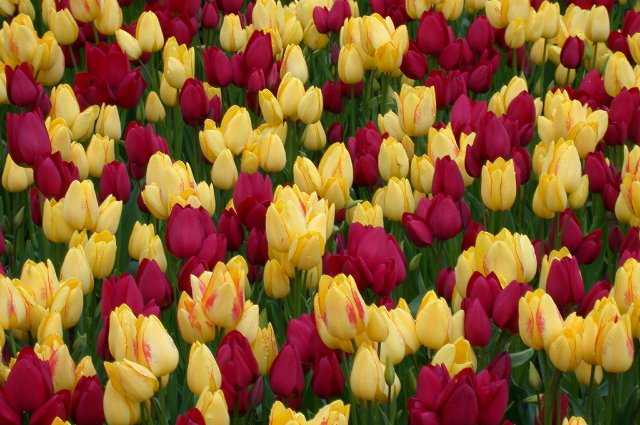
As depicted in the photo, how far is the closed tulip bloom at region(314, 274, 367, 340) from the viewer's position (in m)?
2.11

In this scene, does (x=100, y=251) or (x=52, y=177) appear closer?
(x=100, y=251)

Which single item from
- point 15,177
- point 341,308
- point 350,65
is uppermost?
point 341,308

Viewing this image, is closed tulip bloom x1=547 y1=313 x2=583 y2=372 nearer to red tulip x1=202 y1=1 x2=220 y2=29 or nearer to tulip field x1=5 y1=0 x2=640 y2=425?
tulip field x1=5 y1=0 x2=640 y2=425

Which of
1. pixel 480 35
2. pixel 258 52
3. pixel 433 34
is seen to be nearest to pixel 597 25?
pixel 480 35

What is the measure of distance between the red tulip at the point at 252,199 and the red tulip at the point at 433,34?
4.35ft

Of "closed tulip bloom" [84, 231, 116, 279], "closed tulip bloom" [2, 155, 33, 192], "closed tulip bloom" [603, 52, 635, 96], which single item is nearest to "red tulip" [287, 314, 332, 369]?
"closed tulip bloom" [84, 231, 116, 279]

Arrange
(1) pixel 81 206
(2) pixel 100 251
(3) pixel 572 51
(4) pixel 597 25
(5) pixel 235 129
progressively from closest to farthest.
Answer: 1. (2) pixel 100 251
2. (1) pixel 81 206
3. (5) pixel 235 129
4. (3) pixel 572 51
5. (4) pixel 597 25

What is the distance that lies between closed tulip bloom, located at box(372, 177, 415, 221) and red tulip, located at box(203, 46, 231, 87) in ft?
2.84

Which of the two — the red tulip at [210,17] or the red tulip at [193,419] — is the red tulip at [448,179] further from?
the red tulip at [210,17]

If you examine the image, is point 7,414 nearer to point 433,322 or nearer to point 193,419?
point 193,419

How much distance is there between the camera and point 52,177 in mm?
2908

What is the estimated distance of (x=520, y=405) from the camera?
8.50 feet

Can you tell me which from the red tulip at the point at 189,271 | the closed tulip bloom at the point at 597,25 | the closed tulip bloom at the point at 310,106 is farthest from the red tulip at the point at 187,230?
the closed tulip bloom at the point at 597,25

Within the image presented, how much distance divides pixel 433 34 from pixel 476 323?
73.5 inches
